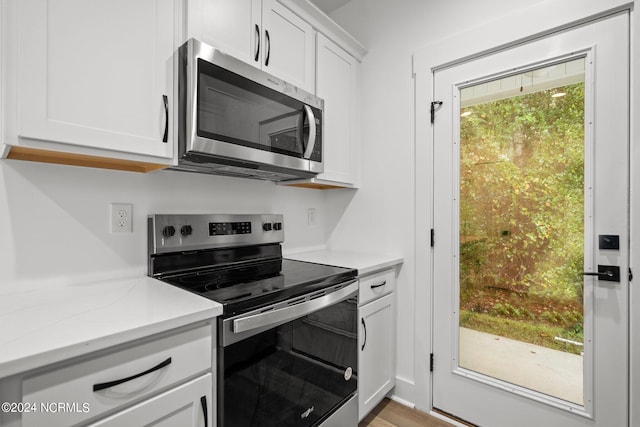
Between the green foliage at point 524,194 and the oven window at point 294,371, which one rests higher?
the green foliage at point 524,194

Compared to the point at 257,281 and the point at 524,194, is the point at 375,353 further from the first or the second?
the point at 524,194

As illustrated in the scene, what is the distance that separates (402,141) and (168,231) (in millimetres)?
1474

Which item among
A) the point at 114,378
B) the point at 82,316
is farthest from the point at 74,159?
the point at 114,378

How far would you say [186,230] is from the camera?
1.46 m

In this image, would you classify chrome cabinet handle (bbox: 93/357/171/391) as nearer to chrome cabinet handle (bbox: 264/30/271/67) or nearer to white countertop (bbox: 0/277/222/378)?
white countertop (bbox: 0/277/222/378)

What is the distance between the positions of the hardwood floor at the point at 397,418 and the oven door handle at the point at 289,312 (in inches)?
33.0

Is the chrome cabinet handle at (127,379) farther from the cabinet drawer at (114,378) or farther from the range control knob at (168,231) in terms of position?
the range control knob at (168,231)

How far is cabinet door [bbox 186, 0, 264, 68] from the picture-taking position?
1.25 metres

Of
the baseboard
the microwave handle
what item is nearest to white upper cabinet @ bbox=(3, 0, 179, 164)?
the microwave handle

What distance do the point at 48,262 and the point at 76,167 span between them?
1.23ft

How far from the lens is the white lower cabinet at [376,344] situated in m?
1.68

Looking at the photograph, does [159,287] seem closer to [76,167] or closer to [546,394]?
[76,167]

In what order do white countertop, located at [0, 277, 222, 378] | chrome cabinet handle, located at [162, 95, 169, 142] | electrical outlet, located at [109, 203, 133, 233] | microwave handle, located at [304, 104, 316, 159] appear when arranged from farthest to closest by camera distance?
microwave handle, located at [304, 104, 316, 159]
electrical outlet, located at [109, 203, 133, 233]
chrome cabinet handle, located at [162, 95, 169, 142]
white countertop, located at [0, 277, 222, 378]

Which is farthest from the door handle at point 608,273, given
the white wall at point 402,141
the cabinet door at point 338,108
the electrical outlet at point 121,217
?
the electrical outlet at point 121,217
